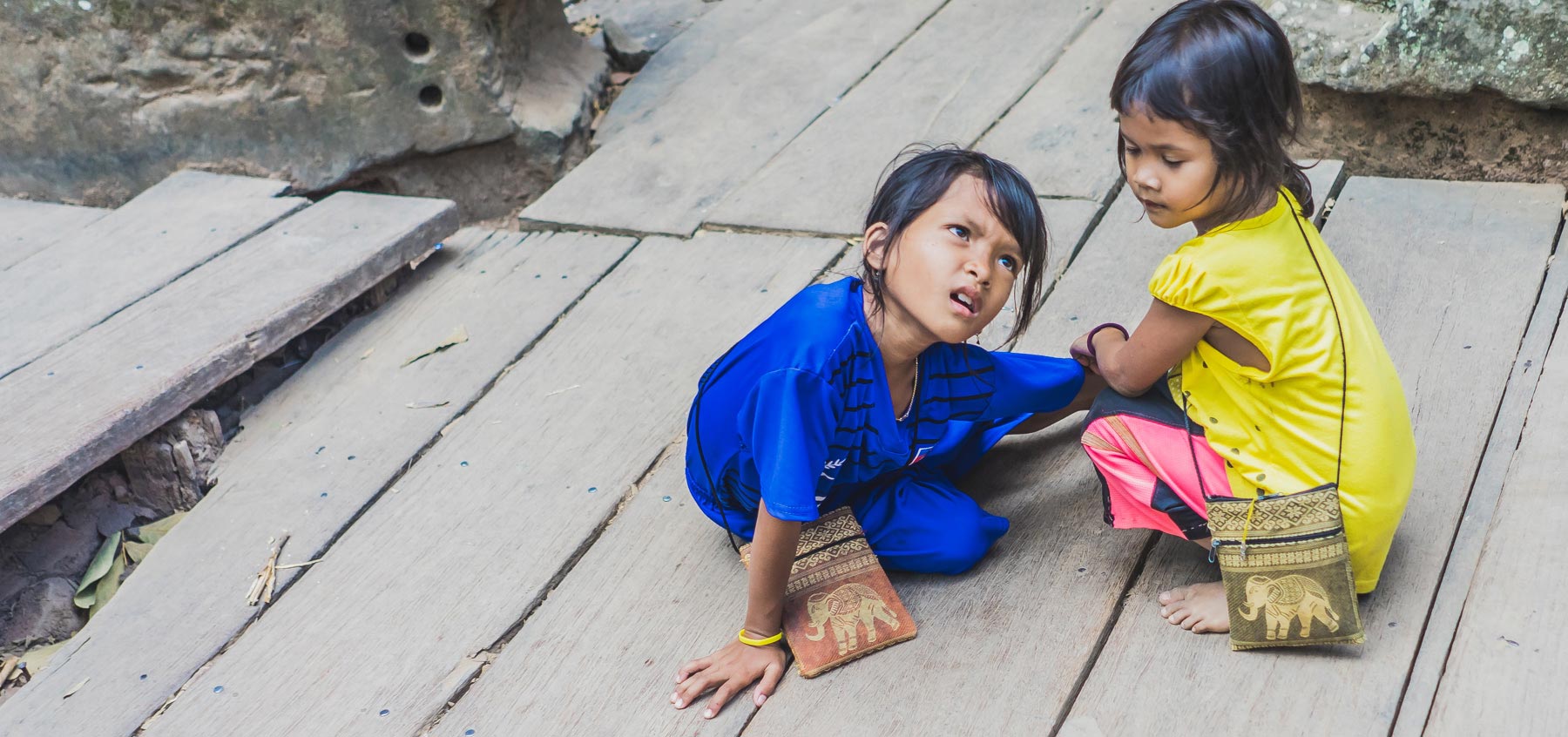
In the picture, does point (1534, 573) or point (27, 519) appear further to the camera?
point (27, 519)

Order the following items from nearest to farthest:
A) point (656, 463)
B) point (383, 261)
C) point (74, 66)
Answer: point (656, 463) < point (383, 261) < point (74, 66)

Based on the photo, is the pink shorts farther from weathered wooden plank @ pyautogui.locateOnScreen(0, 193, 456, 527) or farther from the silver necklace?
weathered wooden plank @ pyautogui.locateOnScreen(0, 193, 456, 527)

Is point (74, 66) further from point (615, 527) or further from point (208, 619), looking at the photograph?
point (615, 527)

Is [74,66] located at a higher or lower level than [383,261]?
higher

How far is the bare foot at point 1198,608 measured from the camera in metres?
1.74

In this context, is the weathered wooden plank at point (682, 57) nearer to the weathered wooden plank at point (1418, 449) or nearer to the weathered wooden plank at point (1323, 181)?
the weathered wooden plank at point (1323, 181)

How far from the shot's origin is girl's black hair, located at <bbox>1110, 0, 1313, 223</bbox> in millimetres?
1596

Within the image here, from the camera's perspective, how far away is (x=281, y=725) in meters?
→ 1.76

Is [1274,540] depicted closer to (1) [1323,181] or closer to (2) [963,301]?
(2) [963,301]

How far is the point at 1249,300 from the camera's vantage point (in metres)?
1.66

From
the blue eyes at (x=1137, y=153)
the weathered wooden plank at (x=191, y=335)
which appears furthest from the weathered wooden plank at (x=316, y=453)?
the blue eyes at (x=1137, y=153)

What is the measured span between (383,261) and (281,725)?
4.16 feet

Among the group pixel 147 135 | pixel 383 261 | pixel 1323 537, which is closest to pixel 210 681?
pixel 383 261

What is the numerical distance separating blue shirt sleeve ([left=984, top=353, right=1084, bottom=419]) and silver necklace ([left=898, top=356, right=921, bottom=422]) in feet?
0.42
